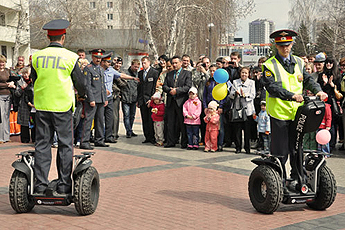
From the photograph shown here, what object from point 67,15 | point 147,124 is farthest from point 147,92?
point 67,15

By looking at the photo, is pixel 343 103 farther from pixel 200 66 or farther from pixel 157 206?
pixel 157 206

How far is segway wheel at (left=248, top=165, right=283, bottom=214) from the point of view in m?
6.61

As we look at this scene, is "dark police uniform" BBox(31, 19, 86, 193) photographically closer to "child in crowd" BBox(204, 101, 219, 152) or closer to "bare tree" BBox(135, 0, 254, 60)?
"child in crowd" BBox(204, 101, 219, 152)

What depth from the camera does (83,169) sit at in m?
6.55

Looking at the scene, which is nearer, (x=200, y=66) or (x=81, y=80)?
(x=81, y=80)

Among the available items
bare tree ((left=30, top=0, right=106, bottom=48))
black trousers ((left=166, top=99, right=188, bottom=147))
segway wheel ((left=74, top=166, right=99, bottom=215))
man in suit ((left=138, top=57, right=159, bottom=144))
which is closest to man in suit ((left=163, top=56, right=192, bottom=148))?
black trousers ((left=166, top=99, right=188, bottom=147))

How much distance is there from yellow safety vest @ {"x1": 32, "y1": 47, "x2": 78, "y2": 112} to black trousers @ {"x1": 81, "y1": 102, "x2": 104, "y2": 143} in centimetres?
598

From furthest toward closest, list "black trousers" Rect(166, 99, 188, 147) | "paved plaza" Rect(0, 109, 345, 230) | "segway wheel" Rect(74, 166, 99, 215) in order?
1. "black trousers" Rect(166, 99, 188, 147)
2. "segway wheel" Rect(74, 166, 99, 215)
3. "paved plaza" Rect(0, 109, 345, 230)

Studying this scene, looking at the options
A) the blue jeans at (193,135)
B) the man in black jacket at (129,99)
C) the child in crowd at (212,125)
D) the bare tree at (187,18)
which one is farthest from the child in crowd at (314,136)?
the bare tree at (187,18)

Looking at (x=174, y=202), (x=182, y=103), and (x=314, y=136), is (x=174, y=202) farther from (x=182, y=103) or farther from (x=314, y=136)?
(x=182, y=103)

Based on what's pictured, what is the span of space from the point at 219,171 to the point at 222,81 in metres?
2.06

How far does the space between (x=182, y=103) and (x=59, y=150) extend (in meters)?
6.47

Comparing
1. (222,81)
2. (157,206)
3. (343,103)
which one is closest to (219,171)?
(222,81)

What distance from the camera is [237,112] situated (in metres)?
12.1
